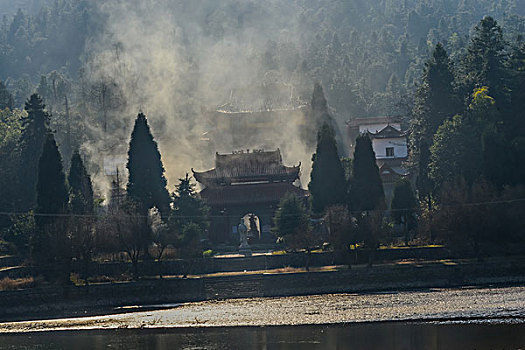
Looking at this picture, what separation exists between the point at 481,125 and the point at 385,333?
33288 millimetres

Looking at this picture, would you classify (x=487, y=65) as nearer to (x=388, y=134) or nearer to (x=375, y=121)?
(x=388, y=134)

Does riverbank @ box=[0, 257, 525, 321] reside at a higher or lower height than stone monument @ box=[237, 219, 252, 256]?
lower

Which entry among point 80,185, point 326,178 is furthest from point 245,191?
point 80,185

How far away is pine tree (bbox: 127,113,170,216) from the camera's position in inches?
2635

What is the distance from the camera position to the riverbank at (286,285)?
184ft

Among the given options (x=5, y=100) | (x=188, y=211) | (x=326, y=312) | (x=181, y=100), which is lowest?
(x=326, y=312)

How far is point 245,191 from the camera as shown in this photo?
264ft

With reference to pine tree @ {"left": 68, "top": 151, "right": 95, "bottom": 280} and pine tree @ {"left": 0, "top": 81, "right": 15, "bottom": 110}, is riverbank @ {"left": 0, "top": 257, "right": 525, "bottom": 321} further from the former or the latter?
pine tree @ {"left": 0, "top": 81, "right": 15, "bottom": 110}

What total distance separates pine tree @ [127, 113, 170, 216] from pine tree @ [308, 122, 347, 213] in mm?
10659

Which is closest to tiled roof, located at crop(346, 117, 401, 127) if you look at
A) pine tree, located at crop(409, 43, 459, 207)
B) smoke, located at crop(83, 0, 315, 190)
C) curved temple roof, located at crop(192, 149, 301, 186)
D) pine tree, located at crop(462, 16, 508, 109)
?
smoke, located at crop(83, 0, 315, 190)

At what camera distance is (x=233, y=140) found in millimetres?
138750

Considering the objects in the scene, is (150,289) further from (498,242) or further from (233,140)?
(233,140)

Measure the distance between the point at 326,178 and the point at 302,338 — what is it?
26819 mm

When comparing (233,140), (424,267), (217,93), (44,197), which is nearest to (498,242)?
(424,267)
